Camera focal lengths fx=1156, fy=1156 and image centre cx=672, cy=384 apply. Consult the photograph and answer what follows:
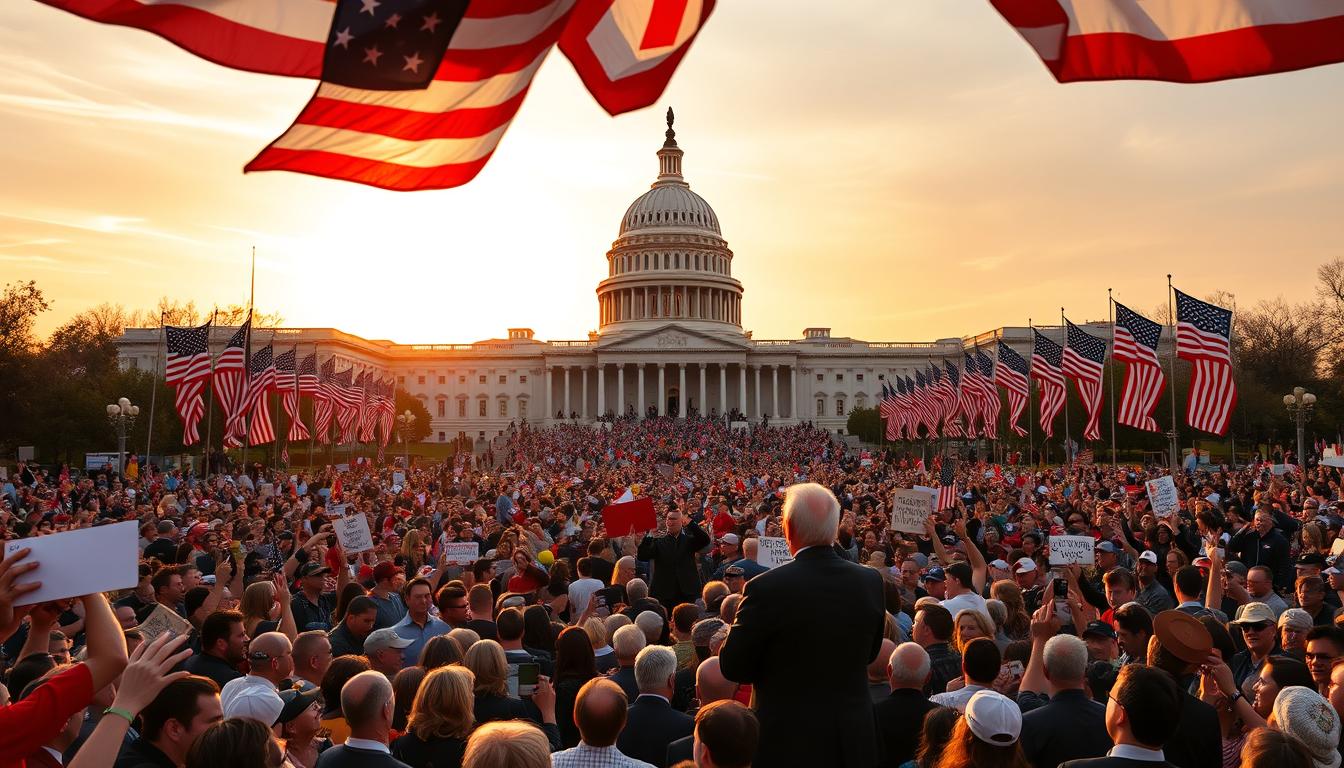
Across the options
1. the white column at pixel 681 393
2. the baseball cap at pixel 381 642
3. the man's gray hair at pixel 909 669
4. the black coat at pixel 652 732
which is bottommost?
the black coat at pixel 652 732

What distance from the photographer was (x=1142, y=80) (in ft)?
16.8

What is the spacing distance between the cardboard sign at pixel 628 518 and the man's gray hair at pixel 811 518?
9658 mm

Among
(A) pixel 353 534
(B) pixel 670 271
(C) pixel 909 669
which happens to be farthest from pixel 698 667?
(B) pixel 670 271

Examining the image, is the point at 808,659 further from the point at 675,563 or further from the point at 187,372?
the point at 187,372

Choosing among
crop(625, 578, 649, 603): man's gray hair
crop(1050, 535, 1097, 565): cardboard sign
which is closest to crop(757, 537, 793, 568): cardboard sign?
crop(625, 578, 649, 603): man's gray hair

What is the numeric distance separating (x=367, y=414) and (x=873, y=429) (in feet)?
178

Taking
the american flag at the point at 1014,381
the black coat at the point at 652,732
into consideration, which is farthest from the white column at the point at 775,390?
the black coat at the point at 652,732

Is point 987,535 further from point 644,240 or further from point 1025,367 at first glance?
point 644,240

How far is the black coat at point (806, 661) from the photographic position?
4738mm

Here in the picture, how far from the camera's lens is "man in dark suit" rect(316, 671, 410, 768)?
490 cm

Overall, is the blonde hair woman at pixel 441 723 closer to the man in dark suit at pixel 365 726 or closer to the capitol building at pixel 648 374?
the man in dark suit at pixel 365 726

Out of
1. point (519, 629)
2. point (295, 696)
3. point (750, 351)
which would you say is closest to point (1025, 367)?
point (519, 629)

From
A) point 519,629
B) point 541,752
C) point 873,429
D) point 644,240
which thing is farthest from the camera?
point 644,240

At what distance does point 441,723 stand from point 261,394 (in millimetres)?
29702
